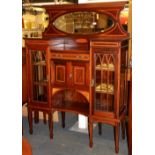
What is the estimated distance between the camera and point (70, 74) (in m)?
2.88

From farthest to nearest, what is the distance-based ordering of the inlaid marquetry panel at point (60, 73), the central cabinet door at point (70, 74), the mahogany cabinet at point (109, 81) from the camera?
the inlaid marquetry panel at point (60, 73) < the central cabinet door at point (70, 74) < the mahogany cabinet at point (109, 81)

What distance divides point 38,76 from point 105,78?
0.94 meters

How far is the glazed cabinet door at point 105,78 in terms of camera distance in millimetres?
2543

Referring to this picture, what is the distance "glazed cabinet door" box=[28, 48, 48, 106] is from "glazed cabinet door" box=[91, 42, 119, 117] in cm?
67

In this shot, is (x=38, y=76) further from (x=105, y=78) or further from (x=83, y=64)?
(x=105, y=78)

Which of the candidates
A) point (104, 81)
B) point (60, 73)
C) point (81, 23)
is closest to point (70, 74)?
point (60, 73)

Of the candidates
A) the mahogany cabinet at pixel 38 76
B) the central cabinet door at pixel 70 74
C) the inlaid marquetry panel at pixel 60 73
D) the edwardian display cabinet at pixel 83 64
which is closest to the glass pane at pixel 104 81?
→ the edwardian display cabinet at pixel 83 64

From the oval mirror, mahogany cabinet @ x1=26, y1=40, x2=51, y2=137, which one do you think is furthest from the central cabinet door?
the oval mirror

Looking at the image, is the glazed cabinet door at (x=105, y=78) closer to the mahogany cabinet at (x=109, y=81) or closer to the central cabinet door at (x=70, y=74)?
the mahogany cabinet at (x=109, y=81)

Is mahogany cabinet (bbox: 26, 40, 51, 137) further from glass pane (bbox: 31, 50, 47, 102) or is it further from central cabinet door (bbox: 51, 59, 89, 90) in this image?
central cabinet door (bbox: 51, 59, 89, 90)

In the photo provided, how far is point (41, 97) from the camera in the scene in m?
3.15

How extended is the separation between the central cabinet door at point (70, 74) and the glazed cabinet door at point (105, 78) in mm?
153
